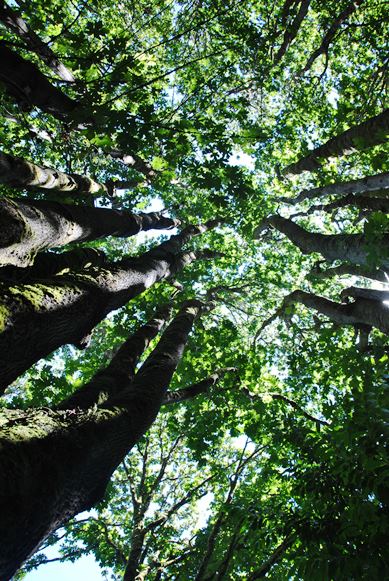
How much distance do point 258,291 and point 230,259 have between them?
1880mm

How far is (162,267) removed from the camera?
6.47 meters

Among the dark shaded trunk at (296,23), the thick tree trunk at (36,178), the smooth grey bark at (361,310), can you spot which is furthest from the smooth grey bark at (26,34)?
the smooth grey bark at (361,310)

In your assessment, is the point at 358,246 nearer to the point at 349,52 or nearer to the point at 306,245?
the point at 306,245

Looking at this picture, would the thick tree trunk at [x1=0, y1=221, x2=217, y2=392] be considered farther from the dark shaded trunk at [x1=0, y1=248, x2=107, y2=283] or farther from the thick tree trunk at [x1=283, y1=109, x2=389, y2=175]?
the thick tree trunk at [x1=283, y1=109, x2=389, y2=175]

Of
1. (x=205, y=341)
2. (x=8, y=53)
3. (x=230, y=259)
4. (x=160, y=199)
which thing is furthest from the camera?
(x=160, y=199)

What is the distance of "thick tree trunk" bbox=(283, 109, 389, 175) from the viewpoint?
13.5 ft

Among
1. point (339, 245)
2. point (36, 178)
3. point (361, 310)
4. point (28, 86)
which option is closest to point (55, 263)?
point (36, 178)

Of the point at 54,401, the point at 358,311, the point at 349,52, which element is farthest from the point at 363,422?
the point at 349,52

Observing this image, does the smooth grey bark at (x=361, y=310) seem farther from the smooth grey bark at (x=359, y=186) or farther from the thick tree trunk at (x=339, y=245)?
the smooth grey bark at (x=359, y=186)

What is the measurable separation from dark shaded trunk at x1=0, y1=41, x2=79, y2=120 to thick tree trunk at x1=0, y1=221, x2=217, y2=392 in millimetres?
2323

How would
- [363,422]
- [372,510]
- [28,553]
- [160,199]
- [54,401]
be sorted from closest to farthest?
[28,553], [372,510], [363,422], [54,401], [160,199]

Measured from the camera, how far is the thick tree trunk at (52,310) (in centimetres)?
236

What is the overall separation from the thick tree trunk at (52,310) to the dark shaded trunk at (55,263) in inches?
13.9

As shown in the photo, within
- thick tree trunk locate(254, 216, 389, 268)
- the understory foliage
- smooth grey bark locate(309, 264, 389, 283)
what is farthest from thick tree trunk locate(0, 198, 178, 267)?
smooth grey bark locate(309, 264, 389, 283)
